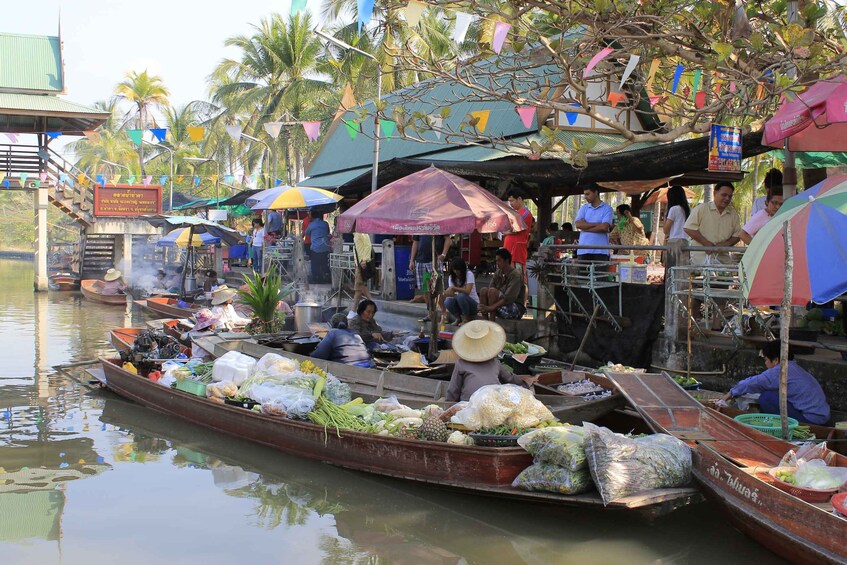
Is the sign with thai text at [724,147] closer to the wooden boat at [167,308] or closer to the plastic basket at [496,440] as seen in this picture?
the plastic basket at [496,440]

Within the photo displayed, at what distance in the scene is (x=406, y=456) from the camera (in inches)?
311

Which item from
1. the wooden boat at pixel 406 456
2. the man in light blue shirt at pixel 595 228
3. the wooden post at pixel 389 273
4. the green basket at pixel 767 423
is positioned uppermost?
the man in light blue shirt at pixel 595 228

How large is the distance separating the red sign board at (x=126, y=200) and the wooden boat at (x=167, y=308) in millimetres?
8823

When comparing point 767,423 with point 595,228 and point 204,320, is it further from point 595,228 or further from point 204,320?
point 204,320

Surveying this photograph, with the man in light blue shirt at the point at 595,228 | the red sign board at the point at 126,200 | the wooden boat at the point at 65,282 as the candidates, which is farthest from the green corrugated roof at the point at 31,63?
the man in light blue shirt at the point at 595,228

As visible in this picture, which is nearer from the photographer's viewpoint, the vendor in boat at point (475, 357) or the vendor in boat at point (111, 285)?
the vendor in boat at point (475, 357)

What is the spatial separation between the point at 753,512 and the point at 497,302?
6.23 metres

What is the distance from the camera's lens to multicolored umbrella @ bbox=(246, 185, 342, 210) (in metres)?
17.5

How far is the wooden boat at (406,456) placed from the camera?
22.6 ft

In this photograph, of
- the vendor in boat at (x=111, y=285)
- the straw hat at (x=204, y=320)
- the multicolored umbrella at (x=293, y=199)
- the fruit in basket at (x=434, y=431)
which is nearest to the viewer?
the fruit in basket at (x=434, y=431)

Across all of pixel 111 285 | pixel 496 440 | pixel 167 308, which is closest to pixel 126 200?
pixel 111 285

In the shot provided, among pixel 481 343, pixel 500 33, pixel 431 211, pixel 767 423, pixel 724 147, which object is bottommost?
pixel 767 423

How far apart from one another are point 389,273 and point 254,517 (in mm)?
9105

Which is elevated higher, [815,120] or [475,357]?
[815,120]
